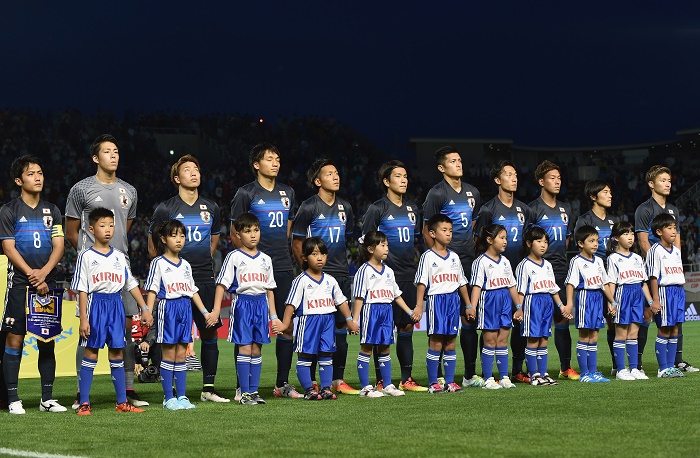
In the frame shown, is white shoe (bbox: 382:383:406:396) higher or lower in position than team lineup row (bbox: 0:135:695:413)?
lower

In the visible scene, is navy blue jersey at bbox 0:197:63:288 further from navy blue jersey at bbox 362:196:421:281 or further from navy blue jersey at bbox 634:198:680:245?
navy blue jersey at bbox 634:198:680:245

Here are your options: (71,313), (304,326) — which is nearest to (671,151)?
(71,313)

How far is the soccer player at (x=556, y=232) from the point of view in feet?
35.2

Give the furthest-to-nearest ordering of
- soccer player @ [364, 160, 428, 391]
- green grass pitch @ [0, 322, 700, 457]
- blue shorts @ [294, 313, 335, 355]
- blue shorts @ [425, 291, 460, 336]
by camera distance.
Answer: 1. soccer player @ [364, 160, 428, 391]
2. blue shorts @ [425, 291, 460, 336]
3. blue shorts @ [294, 313, 335, 355]
4. green grass pitch @ [0, 322, 700, 457]

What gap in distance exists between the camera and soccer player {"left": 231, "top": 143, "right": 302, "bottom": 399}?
369 inches

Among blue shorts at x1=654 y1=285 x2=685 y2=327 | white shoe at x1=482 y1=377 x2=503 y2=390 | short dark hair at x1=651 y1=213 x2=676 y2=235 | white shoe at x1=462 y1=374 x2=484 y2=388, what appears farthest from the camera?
short dark hair at x1=651 y1=213 x2=676 y2=235

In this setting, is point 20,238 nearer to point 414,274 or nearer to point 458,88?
point 414,274

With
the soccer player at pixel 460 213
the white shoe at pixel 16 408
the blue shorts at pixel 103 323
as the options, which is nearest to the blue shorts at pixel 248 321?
the blue shorts at pixel 103 323

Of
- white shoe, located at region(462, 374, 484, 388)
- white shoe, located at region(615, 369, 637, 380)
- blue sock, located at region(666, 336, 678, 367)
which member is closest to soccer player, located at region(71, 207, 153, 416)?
white shoe, located at region(462, 374, 484, 388)

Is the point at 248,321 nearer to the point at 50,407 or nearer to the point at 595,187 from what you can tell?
the point at 50,407

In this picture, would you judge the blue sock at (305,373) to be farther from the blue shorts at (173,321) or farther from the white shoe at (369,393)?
the blue shorts at (173,321)

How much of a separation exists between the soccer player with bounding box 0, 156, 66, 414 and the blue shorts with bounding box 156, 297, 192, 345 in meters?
0.98

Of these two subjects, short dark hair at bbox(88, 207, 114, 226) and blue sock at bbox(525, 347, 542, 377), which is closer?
short dark hair at bbox(88, 207, 114, 226)

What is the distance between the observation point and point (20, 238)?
8.44m
